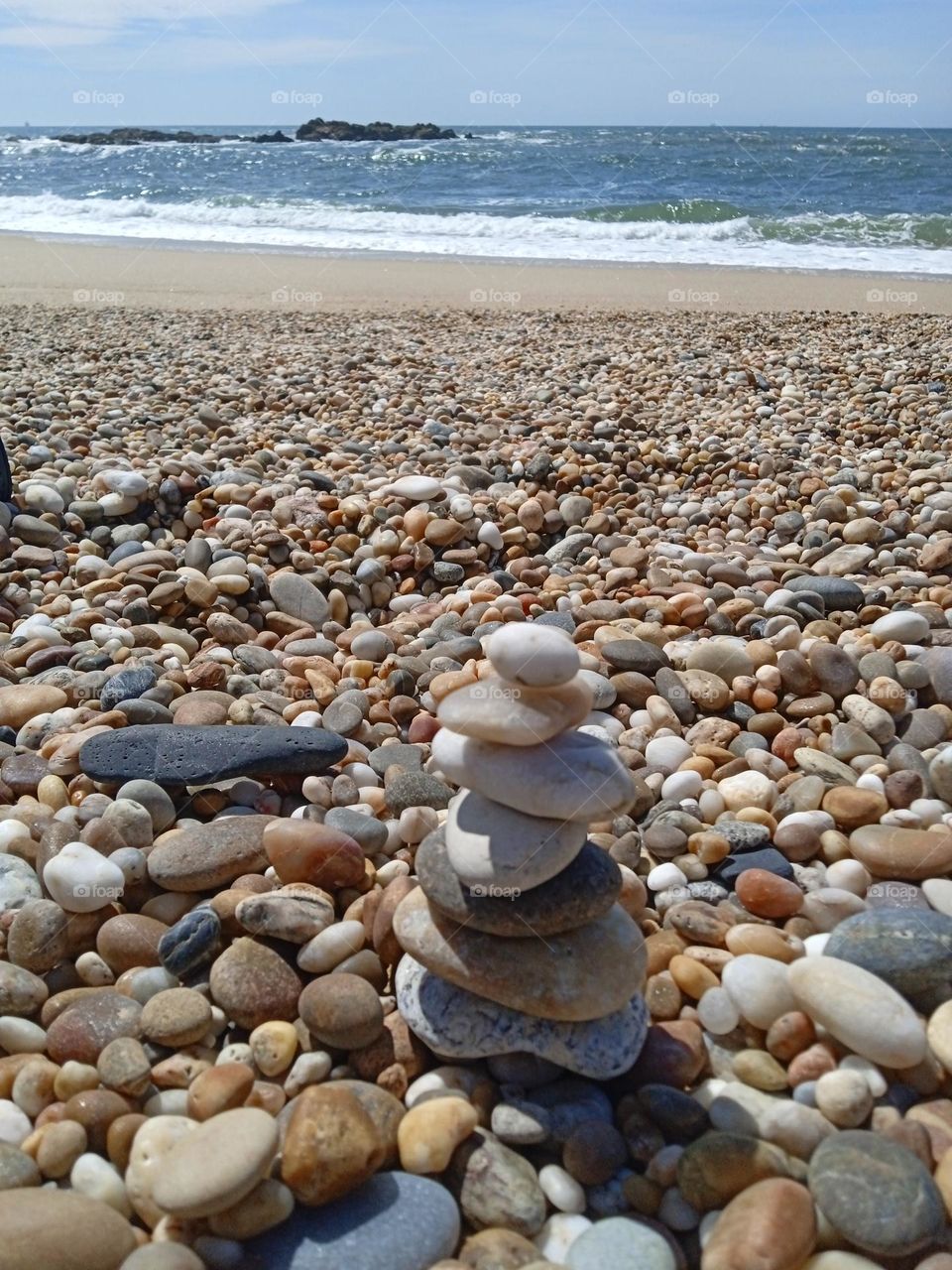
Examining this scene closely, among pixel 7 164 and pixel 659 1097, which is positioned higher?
pixel 7 164

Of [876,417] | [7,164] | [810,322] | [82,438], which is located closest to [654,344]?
[810,322]

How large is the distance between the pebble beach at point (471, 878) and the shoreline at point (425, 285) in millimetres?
6506

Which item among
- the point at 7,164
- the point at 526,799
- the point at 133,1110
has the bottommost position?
the point at 133,1110

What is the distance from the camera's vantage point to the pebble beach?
152 centimetres

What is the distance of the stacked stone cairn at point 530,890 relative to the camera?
1.72 meters

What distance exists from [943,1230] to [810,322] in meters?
8.43

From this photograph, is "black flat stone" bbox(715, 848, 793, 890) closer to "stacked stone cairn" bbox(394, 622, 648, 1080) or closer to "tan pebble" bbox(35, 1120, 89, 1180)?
"stacked stone cairn" bbox(394, 622, 648, 1080)

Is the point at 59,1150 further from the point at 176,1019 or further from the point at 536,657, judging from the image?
the point at 536,657

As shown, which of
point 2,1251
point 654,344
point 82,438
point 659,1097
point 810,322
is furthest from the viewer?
point 810,322

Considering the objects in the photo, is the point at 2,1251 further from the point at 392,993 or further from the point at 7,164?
the point at 7,164

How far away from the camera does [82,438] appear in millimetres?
5305

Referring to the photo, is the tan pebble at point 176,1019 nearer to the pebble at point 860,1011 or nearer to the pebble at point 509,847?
the pebble at point 509,847

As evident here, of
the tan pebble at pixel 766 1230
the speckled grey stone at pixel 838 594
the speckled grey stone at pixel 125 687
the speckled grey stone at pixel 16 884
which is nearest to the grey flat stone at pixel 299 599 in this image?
the speckled grey stone at pixel 125 687

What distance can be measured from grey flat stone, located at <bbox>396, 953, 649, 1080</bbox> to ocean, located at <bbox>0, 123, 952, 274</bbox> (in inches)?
540
